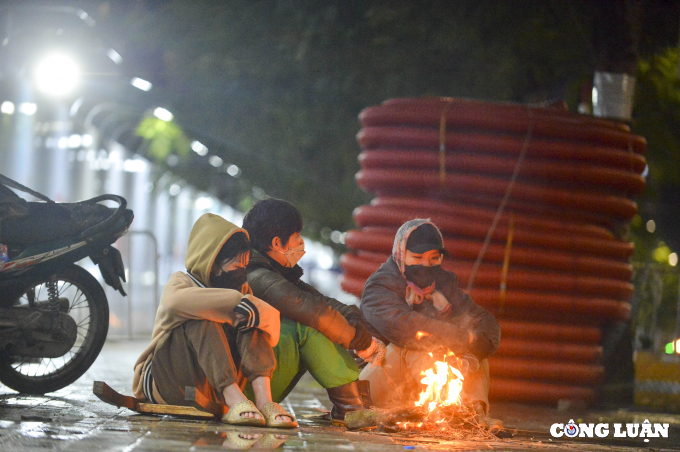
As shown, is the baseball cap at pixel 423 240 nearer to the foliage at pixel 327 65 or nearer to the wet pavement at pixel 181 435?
the wet pavement at pixel 181 435

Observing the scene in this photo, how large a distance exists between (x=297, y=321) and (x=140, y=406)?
36.3 inches

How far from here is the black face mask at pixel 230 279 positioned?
14.8ft

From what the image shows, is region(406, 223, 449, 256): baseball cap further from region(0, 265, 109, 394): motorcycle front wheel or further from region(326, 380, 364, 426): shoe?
region(0, 265, 109, 394): motorcycle front wheel

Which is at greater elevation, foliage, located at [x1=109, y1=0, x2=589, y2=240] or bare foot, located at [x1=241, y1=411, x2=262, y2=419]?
foliage, located at [x1=109, y1=0, x2=589, y2=240]

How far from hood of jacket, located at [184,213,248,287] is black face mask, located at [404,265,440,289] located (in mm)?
1152

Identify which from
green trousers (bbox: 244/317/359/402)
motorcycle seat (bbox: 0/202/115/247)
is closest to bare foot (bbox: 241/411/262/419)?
green trousers (bbox: 244/317/359/402)

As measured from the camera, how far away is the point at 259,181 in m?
13.9

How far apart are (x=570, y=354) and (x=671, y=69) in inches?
285

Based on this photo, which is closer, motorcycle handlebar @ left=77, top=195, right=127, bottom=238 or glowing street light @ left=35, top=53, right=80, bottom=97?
motorcycle handlebar @ left=77, top=195, right=127, bottom=238

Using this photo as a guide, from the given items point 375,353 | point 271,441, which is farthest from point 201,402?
point 375,353

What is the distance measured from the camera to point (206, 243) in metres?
4.48

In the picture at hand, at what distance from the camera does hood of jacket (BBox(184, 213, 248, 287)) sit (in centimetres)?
445

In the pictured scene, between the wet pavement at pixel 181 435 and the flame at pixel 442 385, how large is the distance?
41 cm

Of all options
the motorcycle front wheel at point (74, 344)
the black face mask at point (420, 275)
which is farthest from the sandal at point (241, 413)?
the motorcycle front wheel at point (74, 344)
